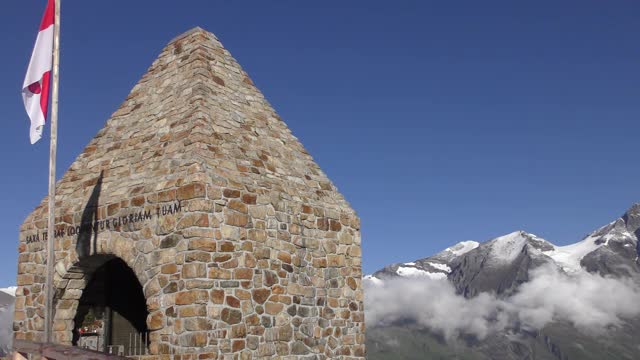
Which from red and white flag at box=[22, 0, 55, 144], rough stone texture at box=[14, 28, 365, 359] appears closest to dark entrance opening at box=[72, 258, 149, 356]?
rough stone texture at box=[14, 28, 365, 359]

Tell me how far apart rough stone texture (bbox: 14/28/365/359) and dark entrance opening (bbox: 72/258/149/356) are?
112 centimetres

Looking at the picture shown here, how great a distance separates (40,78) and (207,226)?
4319 mm

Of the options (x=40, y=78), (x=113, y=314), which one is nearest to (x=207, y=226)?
(x=40, y=78)

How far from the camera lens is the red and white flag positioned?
12797 mm

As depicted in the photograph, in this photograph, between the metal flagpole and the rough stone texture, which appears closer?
the metal flagpole

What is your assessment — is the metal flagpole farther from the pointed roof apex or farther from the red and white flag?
the pointed roof apex

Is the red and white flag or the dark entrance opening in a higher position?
the red and white flag

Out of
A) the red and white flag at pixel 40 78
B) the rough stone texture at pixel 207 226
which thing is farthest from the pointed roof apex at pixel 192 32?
the red and white flag at pixel 40 78

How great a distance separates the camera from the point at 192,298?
38.5 ft

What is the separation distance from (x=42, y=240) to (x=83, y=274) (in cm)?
135

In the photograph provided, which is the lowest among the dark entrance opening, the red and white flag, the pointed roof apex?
the dark entrance opening

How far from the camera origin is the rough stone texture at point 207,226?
475 inches

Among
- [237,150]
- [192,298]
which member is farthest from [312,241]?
[192,298]

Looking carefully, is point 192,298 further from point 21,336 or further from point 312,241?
point 21,336
